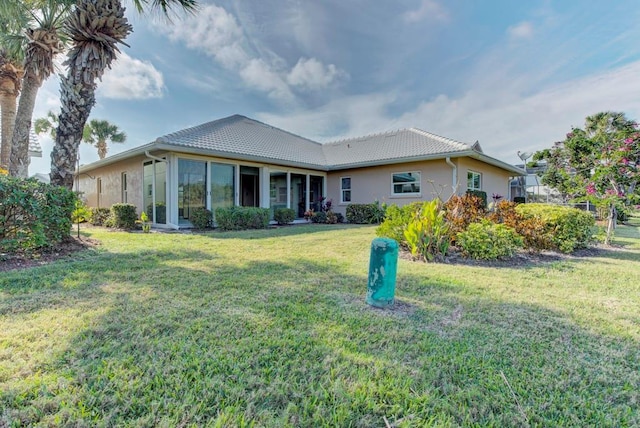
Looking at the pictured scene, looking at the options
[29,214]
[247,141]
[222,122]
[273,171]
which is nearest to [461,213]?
[29,214]

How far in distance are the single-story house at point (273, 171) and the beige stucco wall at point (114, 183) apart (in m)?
0.04

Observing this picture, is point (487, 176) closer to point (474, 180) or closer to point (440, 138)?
point (474, 180)

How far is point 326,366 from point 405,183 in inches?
489

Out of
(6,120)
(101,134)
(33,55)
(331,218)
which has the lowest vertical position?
(331,218)

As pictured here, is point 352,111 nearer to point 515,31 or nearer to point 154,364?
point 515,31

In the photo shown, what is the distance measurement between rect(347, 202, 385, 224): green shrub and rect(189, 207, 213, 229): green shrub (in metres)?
6.27

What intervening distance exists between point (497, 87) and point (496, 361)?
492 inches

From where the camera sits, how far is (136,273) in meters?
4.14

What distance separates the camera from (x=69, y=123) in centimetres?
646

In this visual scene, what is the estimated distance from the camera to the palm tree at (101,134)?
72.4 ft

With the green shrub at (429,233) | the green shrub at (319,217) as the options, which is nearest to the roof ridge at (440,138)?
the green shrub at (319,217)

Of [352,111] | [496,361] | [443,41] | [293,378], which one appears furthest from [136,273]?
[352,111]

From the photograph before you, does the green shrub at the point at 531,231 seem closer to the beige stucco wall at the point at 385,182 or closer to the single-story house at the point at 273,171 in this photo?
the single-story house at the point at 273,171

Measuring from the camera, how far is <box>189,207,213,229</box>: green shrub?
978 centimetres
